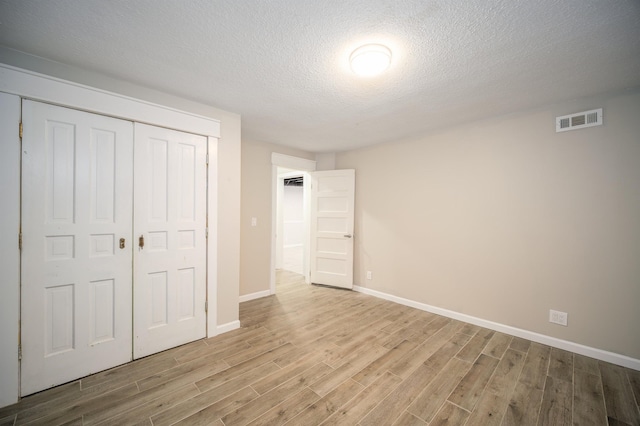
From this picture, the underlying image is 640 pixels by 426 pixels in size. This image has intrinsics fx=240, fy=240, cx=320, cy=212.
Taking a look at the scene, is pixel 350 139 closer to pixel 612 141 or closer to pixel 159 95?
pixel 159 95

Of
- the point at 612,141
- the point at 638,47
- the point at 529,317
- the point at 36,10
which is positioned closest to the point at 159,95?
the point at 36,10

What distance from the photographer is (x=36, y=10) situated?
1.42 metres

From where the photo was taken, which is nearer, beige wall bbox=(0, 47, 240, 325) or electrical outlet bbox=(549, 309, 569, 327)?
electrical outlet bbox=(549, 309, 569, 327)

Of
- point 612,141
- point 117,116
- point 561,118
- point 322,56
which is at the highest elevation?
point 322,56

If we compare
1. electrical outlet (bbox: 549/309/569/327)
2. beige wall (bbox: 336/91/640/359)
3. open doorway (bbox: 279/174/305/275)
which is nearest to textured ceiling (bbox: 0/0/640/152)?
beige wall (bbox: 336/91/640/359)

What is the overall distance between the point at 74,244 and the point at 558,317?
15.4 feet

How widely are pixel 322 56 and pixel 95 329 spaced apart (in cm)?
294

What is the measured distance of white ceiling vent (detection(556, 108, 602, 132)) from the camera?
2.36 m

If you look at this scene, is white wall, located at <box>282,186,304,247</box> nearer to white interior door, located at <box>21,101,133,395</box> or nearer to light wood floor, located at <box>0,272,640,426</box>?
light wood floor, located at <box>0,272,640,426</box>

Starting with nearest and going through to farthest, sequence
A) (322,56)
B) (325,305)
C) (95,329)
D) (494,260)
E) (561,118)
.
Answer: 1. (322,56)
2. (95,329)
3. (561,118)
4. (494,260)
5. (325,305)

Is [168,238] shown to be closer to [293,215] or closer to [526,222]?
[526,222]

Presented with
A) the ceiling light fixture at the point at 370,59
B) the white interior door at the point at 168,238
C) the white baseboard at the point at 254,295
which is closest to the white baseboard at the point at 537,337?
the white baseboard at the point at 254,295

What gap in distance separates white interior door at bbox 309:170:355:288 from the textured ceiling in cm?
199

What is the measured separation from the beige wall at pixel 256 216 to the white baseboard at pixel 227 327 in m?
0.93
